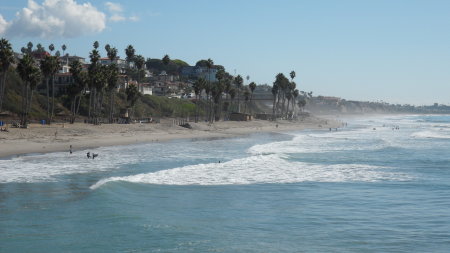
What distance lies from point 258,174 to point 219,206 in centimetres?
1207

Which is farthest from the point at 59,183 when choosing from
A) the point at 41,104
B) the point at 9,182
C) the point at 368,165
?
the point at 41,104

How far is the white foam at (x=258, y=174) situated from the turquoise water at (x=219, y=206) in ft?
0.25

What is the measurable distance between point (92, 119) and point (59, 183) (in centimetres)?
4958

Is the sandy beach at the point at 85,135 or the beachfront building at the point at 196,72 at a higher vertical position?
the beachfront building at the point at 196,72

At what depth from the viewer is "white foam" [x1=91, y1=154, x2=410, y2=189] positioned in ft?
107

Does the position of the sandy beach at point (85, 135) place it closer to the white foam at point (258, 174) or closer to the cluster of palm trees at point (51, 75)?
the cluster of palm trees at point (51, 75)

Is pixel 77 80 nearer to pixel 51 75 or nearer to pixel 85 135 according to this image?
pixel 51 75

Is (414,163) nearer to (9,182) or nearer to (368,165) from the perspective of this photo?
(368,165)

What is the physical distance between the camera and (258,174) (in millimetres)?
36562

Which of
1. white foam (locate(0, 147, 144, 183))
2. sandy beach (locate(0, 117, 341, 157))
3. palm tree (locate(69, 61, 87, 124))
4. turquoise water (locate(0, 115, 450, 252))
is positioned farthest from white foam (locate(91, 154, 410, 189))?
palm tree (locate(69, 61, 87, 124))

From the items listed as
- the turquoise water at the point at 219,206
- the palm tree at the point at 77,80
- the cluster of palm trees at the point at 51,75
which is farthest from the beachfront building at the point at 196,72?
the turquoise water at the point at 219,206

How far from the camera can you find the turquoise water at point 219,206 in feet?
60.5

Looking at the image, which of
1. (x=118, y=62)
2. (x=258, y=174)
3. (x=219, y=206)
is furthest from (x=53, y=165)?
(x=118, y=62)

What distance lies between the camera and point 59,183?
98.4 ft
